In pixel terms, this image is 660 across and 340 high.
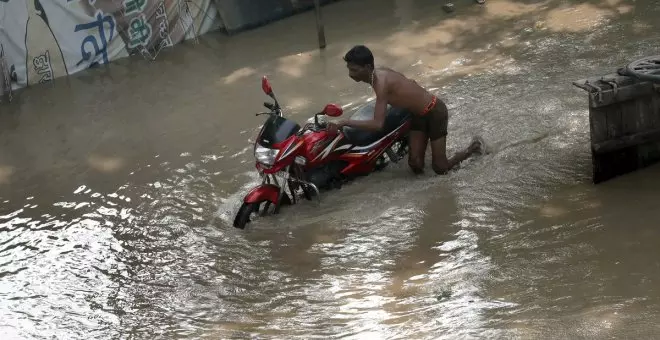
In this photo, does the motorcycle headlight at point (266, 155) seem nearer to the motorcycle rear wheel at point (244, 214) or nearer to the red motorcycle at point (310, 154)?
the red motorcycle at point (310, 154)

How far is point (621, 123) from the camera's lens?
21.0 feet

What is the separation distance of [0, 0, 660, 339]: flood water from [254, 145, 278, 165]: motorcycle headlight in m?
0.62

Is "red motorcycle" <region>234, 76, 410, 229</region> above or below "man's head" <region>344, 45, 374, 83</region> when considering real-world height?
below

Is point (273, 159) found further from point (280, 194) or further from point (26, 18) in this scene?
point (26, 18)

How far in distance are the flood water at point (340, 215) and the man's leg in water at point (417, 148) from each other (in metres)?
0.18

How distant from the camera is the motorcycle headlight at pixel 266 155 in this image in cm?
636

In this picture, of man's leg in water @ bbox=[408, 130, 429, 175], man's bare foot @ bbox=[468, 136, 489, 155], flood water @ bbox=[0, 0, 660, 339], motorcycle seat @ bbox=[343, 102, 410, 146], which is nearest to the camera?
flood water @ bbox=[0, 0, 660, 339]

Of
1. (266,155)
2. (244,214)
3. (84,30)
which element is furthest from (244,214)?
(84,30)

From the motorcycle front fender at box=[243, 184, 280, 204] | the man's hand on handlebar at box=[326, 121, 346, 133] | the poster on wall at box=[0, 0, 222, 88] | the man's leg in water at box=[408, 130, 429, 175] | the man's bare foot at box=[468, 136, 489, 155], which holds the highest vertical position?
the poster on wall at box=[0, 0, 222, 88]

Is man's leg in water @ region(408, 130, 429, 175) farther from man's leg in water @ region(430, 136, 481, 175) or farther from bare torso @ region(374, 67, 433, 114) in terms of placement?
bare torso @ region(374, 67, 433, 114)

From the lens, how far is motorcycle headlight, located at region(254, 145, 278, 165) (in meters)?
6.36

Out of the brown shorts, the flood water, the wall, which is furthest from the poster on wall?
the brown shorts

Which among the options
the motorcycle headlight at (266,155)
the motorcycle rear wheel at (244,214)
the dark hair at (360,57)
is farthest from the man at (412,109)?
the motorcycle rear wheel at (244,214)

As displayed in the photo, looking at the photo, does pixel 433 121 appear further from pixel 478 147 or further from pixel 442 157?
pixel 478 147
